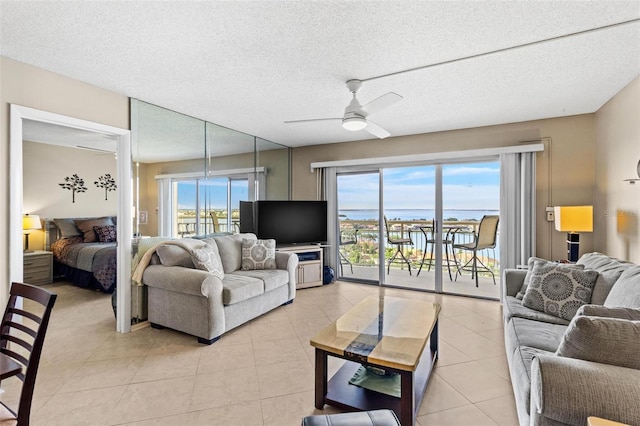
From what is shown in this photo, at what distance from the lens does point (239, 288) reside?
3.12 m

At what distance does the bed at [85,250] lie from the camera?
177 inches

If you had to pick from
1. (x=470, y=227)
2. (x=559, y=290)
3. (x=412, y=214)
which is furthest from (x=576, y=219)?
(x=412, y=214)

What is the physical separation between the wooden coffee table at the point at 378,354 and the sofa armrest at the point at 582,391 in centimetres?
57

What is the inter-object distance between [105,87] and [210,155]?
1.49 m

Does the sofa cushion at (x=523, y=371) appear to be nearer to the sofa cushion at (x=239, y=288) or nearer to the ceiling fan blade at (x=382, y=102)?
the ceiling fan blade at (x=382, y=102)

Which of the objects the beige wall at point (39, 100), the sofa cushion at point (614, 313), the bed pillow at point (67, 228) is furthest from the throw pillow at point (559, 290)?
the bed pillow at point (67, 228)

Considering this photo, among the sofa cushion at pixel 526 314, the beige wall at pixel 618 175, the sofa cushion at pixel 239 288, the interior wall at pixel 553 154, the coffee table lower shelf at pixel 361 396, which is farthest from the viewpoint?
the interior wall at pixel 553 154

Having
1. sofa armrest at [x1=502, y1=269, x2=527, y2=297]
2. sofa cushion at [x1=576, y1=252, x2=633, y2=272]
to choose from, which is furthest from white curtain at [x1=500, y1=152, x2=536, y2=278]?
sofa armrest at [x1=502, y1=269, x2=527, y2=297]

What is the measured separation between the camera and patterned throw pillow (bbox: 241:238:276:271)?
13.1ft

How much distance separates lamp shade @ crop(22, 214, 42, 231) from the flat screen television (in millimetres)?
3456

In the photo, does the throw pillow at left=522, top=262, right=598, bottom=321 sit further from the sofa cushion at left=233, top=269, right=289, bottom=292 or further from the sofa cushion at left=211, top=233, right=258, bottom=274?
the sofa cushion at left=211, top=233, right=258, bottom=274

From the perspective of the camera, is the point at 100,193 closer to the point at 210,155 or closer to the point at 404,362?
the point at 210,155

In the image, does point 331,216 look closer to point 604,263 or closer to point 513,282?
point 513,282

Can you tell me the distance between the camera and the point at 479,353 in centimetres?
266
